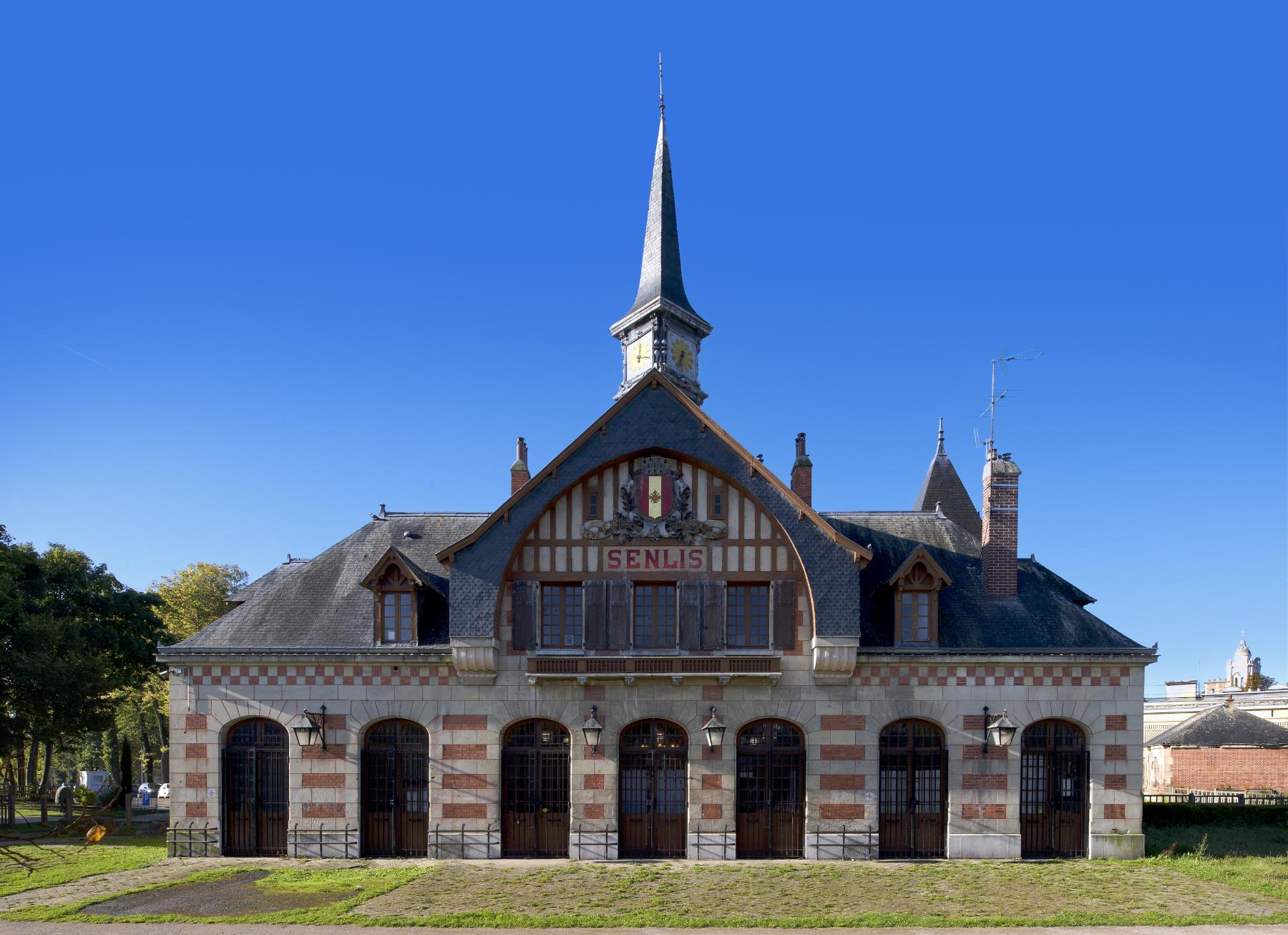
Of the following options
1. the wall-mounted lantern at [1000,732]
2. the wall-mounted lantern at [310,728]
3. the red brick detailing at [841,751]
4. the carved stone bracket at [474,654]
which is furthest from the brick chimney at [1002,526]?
the wall-mounted lantern at [310,728]

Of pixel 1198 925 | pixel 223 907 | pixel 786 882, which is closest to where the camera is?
pixel 1198 925

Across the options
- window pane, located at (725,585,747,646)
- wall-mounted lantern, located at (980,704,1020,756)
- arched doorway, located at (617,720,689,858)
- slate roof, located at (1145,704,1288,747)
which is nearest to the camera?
wall-mounted lantern, located at (980,704,1020,756)

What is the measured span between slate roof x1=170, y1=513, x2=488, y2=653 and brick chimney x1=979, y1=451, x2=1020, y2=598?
44.2 ft

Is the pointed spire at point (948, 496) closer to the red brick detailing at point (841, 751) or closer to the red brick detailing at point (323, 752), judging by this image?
the red brick detailing at point (841, 751)

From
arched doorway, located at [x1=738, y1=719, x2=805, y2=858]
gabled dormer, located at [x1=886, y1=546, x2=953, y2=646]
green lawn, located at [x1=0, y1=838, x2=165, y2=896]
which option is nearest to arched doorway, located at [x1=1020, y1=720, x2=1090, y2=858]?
gabled dormer, located at [x1=886, y1=546, x2=953, y2=646]

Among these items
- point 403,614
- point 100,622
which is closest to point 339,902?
point 403,614

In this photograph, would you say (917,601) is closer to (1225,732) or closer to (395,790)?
(395,790)

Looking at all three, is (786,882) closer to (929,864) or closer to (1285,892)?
(929,864)

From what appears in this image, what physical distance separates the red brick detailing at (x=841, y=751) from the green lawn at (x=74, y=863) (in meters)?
15.6

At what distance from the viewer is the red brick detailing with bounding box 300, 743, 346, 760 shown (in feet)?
76.4

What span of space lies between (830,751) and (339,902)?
11.3 m

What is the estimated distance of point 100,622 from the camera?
35.1 m

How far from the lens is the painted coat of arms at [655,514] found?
23609 millimetres

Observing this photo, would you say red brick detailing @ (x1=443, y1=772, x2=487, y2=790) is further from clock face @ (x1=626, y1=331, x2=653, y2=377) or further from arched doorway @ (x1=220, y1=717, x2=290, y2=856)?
clock face @ (x1=626, y1=331, x2=653, y2=377)
